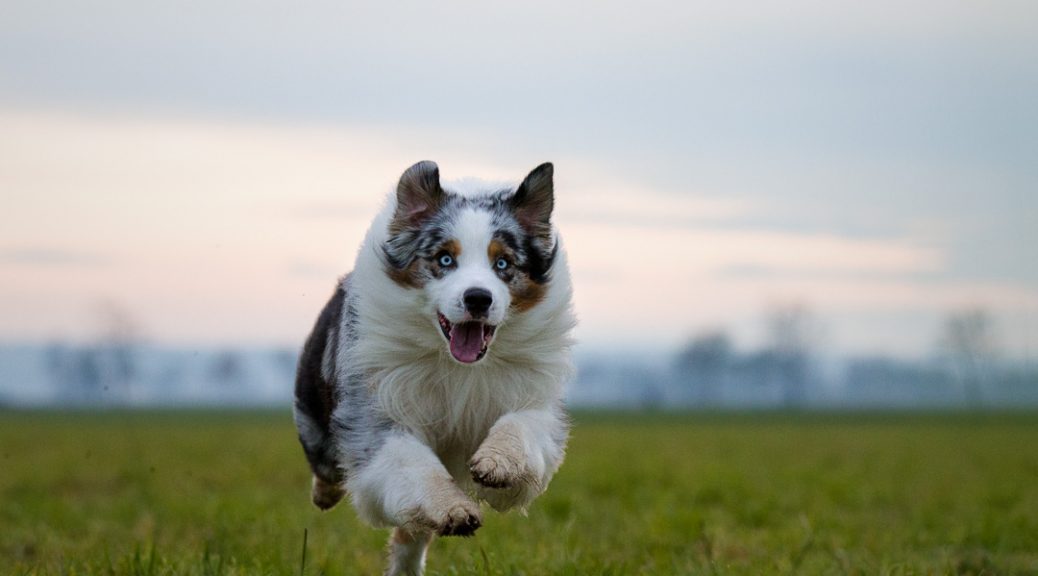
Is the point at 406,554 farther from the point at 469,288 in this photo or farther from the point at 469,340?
the point at 469,288

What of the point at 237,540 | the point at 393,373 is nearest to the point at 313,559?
the point at 237,540

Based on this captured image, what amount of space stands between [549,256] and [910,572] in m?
2.90

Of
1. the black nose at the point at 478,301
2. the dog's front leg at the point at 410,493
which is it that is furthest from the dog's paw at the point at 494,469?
the black nose at the point at 478,301

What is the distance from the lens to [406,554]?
7.16m

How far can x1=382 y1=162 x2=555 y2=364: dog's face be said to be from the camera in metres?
5.83

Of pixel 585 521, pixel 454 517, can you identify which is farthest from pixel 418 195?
pixel 585 521

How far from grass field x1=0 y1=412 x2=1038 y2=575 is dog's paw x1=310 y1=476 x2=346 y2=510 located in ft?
1.36

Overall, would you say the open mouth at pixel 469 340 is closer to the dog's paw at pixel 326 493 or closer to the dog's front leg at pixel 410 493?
the dog's front leg at pixel 410 493

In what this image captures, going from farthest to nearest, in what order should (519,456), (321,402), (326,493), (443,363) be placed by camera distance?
1. (326,493)
2. (321,402)
3. (443,363)
4. (519,456)

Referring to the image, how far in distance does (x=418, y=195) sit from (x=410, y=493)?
153cm

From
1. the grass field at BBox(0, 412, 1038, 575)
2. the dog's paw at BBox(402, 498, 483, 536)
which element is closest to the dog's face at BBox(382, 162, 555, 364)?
the dog's paw at BBox(402, 498, 483, 536)

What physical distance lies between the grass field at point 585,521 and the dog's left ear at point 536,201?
1.20 metres

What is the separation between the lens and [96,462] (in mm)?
20297

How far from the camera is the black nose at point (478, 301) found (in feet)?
18.7
